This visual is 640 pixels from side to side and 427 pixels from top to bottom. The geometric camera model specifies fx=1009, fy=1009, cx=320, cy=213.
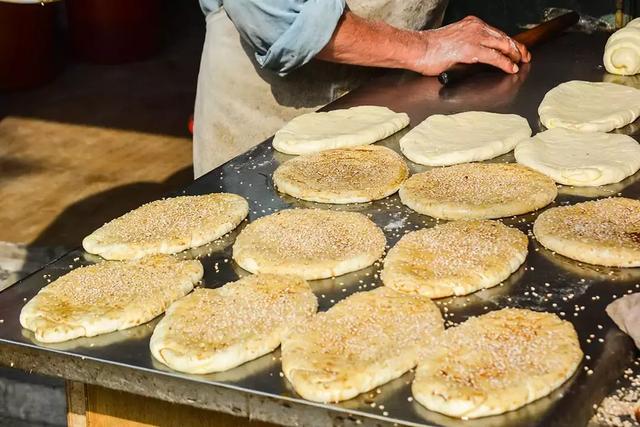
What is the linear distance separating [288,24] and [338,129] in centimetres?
37

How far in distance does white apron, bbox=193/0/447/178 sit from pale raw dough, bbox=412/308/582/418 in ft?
5.59

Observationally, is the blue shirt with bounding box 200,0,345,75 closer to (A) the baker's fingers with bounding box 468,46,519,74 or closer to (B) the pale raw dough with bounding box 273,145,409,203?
(B) the pale raw dough with bounding box 273,145,409,203

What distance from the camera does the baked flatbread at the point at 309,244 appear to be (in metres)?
2.23

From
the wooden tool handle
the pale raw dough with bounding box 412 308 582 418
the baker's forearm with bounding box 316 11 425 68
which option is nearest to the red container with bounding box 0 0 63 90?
the wooden tool handle

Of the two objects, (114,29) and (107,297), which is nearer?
(107,297)

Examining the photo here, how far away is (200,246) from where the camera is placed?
2.41 metres

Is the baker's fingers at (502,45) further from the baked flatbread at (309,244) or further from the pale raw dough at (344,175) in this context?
the baked flatbread at (309,244)

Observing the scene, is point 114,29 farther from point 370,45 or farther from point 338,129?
point 338,129

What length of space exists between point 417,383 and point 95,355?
2.03 feet

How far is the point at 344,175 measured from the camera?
2.73m

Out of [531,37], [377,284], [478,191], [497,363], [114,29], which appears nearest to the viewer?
[497,363]

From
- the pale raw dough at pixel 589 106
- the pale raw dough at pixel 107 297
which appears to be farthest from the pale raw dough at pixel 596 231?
the pale raw dough at pixel 107 297

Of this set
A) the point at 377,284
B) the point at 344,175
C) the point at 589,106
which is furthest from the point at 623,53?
the point at 377,284

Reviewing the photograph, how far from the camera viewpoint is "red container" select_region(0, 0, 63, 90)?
305 inches
